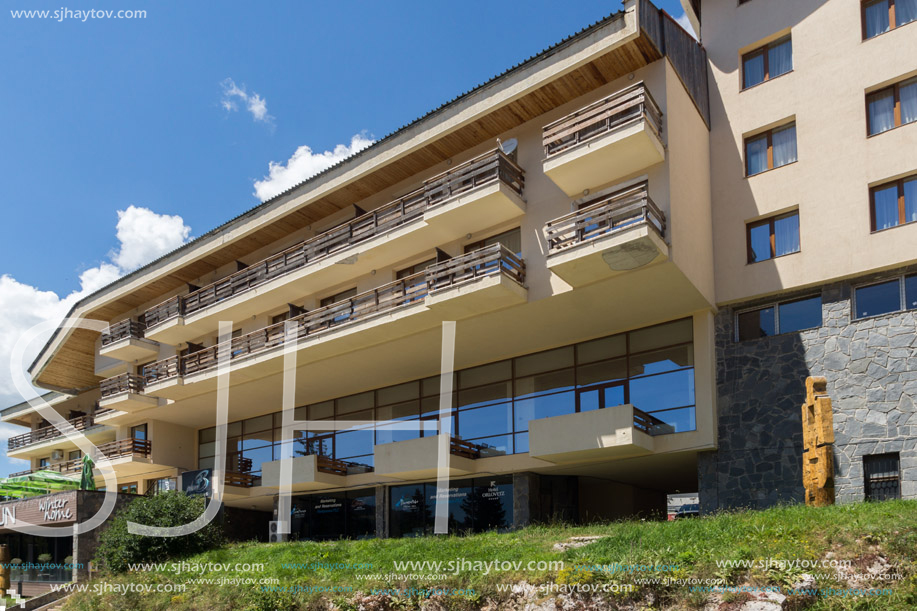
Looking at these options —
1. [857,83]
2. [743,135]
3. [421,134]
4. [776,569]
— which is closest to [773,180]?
[743,135]

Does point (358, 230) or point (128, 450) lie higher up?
point (358, 230)

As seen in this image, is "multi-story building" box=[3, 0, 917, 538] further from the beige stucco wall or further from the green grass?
the green grass

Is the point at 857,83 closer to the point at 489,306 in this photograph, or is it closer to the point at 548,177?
the point at 548,177

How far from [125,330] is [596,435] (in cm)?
2369

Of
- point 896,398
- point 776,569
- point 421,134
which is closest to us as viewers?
point 776,569

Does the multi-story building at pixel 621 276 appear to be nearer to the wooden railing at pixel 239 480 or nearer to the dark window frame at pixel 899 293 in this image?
the dark window frame at pixel 899 293

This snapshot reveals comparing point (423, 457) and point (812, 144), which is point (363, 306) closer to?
point (423, 457)

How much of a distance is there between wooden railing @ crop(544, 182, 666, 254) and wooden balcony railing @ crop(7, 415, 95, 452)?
31.3 metres

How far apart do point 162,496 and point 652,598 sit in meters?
19.7

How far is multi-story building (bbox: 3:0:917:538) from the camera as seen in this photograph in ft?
65.0

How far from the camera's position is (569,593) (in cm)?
1416

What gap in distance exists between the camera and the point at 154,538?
25.9 metres

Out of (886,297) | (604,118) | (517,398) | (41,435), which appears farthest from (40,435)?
(886,297)

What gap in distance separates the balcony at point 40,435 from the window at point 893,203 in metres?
37.6
